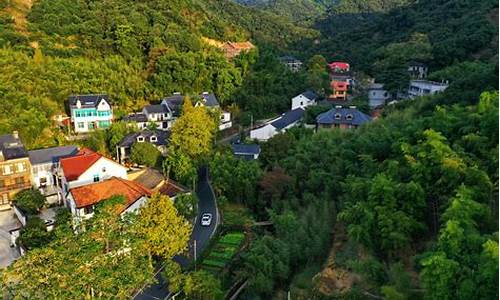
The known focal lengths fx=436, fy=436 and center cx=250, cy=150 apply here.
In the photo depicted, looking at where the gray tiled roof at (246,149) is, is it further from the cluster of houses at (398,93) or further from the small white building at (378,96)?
the small white building at (378,96)

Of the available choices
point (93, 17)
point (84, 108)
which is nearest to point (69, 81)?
point (84, 108)

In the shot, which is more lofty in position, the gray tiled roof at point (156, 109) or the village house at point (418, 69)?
the village house at point (418, 69)

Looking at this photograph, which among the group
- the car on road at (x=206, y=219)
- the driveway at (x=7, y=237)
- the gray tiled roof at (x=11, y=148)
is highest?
the gray tiled roof at (x=11, y=148)

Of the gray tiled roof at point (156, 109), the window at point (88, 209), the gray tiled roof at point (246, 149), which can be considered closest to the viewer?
the window at point (88, 209)

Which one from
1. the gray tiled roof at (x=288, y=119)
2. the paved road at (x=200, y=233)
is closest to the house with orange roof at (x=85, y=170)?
the paved road at (x=200, y=233)

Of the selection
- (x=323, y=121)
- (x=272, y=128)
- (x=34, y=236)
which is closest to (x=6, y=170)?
(x=34, y=236)

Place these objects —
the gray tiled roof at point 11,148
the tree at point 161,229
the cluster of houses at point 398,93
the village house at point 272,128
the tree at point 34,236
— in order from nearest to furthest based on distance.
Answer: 1. the tree at point 161,229
2. the tree at point 34,236
3. the gray tiled roof at point 11,148
4. the village house at point 272,128
5. the cluster of houses at point 398,93
